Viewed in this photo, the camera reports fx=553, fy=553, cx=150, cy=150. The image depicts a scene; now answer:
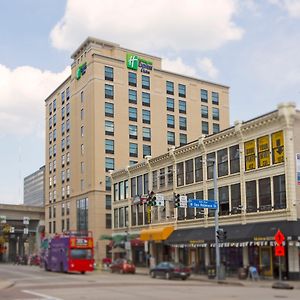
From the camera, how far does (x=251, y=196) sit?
44469 mm

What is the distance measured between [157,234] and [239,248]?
11341mm

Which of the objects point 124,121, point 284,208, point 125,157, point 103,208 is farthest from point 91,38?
point 284,208

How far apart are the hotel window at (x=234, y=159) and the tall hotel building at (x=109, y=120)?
37.3m

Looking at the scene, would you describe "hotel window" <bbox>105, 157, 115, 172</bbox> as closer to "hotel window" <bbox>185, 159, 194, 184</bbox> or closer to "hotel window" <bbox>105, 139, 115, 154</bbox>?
"hotel window" <bbox>105, 139, 115, 154</bbox>

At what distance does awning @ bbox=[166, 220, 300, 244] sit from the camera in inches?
1544

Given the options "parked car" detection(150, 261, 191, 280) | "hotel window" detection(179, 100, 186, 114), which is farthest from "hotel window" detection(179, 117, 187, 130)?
"parked car" detection(150, 261, 191, 280)

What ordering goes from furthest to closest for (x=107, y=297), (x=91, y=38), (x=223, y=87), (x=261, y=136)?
(x=223, y=87) < (x=91, y=38) < (x=261, y=136) < (x=107, y=297)

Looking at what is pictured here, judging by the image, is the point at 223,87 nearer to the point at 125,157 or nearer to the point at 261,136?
the point at 125,157

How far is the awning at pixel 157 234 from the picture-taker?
5484 centimetres

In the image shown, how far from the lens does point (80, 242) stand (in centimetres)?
5312

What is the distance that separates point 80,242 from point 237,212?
52.7ft

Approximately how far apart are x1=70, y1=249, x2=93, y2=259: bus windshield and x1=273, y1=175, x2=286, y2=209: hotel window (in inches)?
798

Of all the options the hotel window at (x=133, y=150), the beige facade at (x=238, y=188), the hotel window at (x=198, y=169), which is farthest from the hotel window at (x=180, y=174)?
the hotel window at (x=133, y=150)

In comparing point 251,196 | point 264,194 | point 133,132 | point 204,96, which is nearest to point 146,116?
point 133,132
